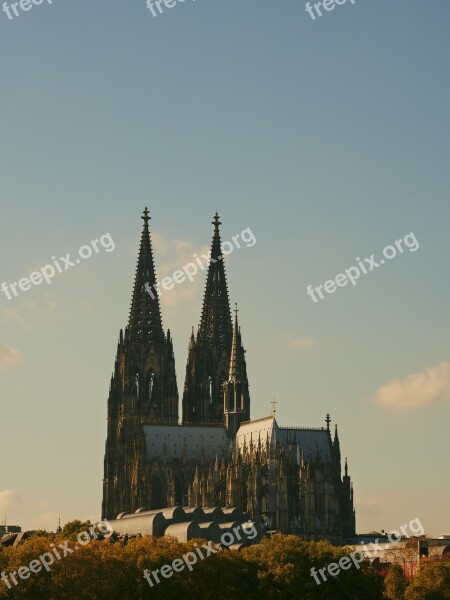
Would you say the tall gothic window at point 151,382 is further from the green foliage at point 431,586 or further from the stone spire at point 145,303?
the green foliage at point 431,586

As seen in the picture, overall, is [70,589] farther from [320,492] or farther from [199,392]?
[199,392]

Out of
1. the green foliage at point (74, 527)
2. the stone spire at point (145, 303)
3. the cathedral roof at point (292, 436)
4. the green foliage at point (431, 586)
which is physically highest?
the stone spire at point (145, 303)

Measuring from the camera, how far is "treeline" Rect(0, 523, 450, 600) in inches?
3430

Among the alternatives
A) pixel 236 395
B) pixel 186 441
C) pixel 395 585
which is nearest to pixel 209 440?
pixel 186 441

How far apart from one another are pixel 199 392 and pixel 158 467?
15.8 meters

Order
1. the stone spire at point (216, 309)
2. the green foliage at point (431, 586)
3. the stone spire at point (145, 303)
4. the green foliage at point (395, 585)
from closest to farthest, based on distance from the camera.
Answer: the green foliage at point (431, 586) → the green foliage at point (395, 585) → the stone spire at point (145, 303) → the stone spire at point (216, 309)

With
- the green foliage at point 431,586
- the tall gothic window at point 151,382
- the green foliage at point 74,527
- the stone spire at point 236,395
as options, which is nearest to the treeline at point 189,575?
the green foliage at point 431,586

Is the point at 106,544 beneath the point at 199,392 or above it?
beneath

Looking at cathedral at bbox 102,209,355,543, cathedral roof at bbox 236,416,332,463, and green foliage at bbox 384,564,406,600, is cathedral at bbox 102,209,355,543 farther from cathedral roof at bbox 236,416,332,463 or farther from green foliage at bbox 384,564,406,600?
green foliage at bbox 384,564,406,600

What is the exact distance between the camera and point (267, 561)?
97.2m

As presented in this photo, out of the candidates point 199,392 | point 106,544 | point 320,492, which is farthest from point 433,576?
point 199,392

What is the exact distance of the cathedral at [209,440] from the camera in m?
148

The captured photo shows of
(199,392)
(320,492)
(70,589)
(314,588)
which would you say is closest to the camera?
(70,589)

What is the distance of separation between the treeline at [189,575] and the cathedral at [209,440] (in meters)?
43.4
